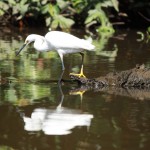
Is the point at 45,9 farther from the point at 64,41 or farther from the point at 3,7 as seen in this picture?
the point at 64,41

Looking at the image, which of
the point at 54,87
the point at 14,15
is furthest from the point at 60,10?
the point at 54,87

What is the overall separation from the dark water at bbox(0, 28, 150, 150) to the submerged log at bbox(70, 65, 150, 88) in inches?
7.4

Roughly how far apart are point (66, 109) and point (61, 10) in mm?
12374

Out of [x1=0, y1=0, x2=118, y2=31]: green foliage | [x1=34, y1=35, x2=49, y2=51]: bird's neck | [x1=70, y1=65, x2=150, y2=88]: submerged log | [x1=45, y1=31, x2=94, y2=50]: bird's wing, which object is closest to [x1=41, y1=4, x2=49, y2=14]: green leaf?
[x1=0, y1=0, x2=118, y2=31]: green foliage

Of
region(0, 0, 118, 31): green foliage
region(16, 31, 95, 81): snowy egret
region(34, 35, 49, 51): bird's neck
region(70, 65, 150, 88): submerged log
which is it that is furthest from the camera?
region(0, 0, 118, 31): green foliage

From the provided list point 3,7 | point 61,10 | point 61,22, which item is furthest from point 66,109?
point 61,10

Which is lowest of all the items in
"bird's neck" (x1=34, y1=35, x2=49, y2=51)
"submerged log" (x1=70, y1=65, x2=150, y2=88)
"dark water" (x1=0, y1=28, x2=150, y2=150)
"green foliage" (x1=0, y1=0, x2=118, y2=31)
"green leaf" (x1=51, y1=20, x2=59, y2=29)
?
"dark water" (x1=0, y1=28, x2=150, y2=150)

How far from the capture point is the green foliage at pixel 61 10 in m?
18.9

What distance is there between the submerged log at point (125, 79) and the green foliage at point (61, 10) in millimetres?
9812

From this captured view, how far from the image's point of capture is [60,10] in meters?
19.4

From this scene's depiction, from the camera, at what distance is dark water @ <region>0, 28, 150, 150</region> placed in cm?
591

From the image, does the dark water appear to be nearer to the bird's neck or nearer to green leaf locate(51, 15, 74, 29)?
the bird's neck

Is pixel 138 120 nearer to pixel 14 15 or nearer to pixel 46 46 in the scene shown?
pixel 46 46

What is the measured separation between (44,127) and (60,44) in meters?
3.14
